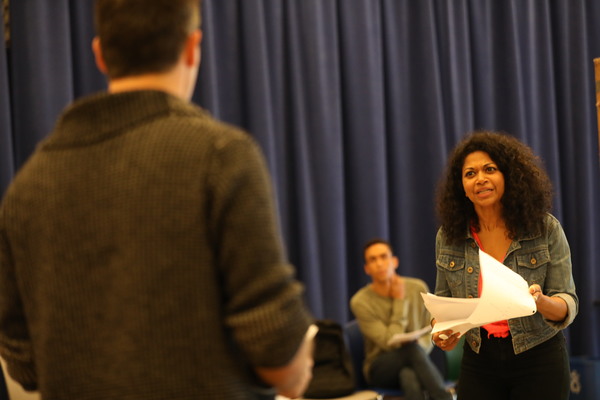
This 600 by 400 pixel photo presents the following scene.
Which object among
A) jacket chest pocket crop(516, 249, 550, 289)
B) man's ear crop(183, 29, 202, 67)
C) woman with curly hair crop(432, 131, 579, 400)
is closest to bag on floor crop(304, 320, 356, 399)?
woman with curly hair crop(432, 131, 579, 400)

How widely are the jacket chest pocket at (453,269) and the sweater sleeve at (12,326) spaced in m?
1.97

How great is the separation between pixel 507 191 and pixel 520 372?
2.40 feet

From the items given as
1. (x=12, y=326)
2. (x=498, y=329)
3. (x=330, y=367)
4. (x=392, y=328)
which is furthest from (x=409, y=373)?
(x=12, y=326)

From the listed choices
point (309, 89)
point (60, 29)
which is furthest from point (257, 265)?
point (309, 89)

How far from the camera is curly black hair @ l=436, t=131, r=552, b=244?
3.02 meters

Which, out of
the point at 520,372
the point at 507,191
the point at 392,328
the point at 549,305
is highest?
the point at 507,191

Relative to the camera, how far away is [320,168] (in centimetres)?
609

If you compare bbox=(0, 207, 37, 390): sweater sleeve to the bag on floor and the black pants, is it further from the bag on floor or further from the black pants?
the bag on floor

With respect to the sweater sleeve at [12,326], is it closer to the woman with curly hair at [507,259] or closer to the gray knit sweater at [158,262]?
the gray knit sweater at [158,262]

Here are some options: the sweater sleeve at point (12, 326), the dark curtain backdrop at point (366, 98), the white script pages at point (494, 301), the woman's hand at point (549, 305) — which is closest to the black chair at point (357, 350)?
the dark curtain backdrop at point (366, 98)

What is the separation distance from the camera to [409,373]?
522 cm

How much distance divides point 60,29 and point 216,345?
15.0 feet

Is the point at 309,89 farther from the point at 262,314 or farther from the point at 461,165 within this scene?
the point at 262,314

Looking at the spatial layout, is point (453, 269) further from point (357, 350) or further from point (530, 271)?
point (357, 350)
